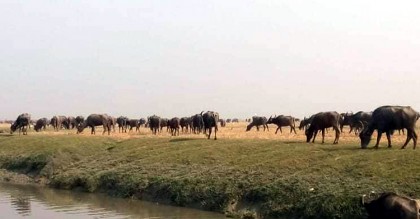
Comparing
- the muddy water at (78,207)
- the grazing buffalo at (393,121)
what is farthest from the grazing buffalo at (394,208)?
the grazing buffalo at (393,121)

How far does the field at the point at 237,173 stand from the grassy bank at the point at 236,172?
0.04m

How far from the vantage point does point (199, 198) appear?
25750 millimetres

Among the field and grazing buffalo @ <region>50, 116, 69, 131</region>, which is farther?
grazing buffalo @ <region>50, 116, 69, 131</region>

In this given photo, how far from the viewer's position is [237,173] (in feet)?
88.0

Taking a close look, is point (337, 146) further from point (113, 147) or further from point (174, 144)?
point (113, 147)

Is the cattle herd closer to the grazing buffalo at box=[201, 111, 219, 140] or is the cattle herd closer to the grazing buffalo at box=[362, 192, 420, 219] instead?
the grazing buffalo at box=[201, 111, 219, 140]

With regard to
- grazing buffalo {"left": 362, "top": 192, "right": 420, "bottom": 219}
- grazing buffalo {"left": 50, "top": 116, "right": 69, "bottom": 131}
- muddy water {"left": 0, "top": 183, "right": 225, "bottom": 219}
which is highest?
Answer: grazing buffalo {"left": 50, "top": 116, "right": 69, "bottom": 131}

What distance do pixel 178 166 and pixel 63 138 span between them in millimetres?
18135

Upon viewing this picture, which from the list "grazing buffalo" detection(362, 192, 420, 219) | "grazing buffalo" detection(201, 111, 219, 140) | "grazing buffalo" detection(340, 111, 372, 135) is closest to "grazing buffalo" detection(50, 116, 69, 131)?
"grazing buffalo" detection(201, 111, 219, 140)

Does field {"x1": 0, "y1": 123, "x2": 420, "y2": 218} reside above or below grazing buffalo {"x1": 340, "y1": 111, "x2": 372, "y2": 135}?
below

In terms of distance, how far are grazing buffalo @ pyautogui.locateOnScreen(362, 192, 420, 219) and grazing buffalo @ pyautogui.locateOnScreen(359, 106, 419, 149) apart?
11519 millimetres

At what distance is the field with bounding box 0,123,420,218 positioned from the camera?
21.8 metres

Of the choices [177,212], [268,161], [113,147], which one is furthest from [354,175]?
[113,147]

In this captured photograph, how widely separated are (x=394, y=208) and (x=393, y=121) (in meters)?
12.8
